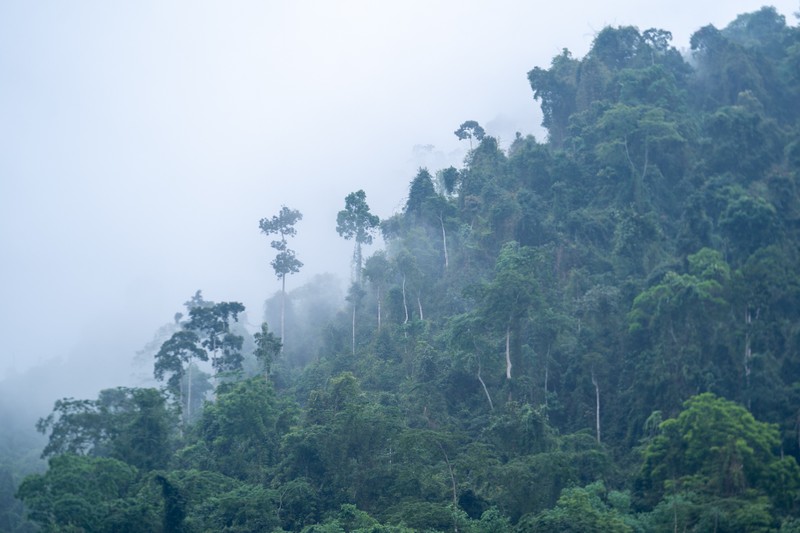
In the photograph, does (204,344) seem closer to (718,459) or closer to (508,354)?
(508,354)

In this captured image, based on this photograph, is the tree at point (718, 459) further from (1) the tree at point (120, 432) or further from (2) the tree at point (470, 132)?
(2) the tree at point (470, 132)

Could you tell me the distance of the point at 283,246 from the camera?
5866 cm

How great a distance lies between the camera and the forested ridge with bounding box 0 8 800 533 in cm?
2761

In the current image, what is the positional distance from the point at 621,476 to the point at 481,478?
18.5 feet

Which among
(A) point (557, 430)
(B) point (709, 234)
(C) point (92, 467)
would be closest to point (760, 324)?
(B) point (709, 234)

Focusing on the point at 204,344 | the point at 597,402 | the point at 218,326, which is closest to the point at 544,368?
the point at 597,402

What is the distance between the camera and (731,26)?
68.8m

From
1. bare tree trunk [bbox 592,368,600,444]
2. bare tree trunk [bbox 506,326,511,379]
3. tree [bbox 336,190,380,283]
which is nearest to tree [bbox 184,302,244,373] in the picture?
tree [bbox 336,190,380,283]

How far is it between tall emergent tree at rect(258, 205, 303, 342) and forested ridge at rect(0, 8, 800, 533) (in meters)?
5.30

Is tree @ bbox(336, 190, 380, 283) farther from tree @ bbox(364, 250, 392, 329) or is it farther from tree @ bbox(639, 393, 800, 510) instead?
tree @ bbox(639, 393, 800, 510)

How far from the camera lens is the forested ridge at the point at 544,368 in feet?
90.6

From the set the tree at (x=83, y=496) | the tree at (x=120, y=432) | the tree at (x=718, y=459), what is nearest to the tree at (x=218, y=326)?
the tree at (x=120, y=432)

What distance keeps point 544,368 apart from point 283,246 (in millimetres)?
27017

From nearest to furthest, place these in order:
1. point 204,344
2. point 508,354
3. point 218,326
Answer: point 508,354, point 218,326, point 204,344
